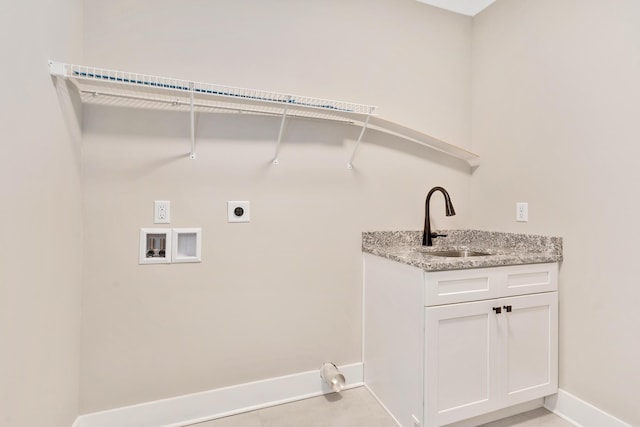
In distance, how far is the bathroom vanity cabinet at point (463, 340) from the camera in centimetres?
141

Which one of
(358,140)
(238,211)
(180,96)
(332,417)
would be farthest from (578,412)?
(180,96)

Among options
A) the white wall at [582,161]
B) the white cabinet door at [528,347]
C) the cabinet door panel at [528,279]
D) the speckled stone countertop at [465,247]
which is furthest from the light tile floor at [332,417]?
the speckled stone countertop at [465,247]

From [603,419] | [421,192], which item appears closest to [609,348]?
[603,419]

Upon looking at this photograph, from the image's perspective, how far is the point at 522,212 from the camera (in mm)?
1890

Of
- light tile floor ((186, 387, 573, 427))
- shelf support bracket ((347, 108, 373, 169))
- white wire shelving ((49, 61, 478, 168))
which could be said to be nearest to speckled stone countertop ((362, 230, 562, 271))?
shelf support bracket ((347, 108, 373, 169))

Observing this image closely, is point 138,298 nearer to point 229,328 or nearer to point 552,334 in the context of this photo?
point 229,328

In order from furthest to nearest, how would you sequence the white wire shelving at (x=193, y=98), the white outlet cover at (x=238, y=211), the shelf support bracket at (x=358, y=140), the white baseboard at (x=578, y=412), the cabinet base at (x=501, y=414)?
the shelf support bracket at (x=358, y=140)
the white outlet cover at (x=238, y=211)
the cabinet base at (x=501, y=414)
the white baseboard at (x=578, y=412)
the white wire shelving at (x=193, y=98)

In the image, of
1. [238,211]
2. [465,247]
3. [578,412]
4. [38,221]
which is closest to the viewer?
[38,221]

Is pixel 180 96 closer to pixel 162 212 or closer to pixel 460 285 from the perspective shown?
pixel 162 212

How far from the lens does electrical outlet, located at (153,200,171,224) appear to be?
1.55m

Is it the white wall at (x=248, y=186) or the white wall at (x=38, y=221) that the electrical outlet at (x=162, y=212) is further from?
the white wall at (x=38, y=221)

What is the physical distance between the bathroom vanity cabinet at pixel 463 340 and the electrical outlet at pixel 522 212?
32 cm

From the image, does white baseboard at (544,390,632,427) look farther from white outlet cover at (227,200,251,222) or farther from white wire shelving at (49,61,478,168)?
white outlet cover at (227,200,251,222)

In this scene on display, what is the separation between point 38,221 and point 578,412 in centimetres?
254
